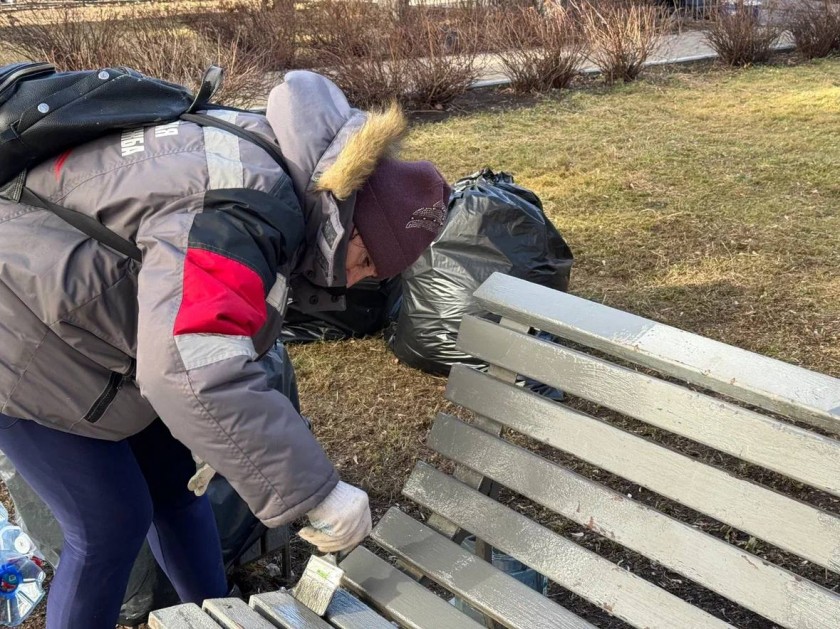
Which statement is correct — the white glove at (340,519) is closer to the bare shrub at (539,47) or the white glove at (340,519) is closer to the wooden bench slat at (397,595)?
the wooden bench slat at (397,595)

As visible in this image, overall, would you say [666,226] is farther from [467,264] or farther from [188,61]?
[188,61]

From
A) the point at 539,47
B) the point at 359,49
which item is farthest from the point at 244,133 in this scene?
the point at 539,47

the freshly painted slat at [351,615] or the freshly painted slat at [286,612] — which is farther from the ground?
the freshly painted slat at [286,612]

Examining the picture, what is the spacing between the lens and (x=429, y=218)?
169 cm

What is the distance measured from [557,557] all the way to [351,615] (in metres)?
0.42

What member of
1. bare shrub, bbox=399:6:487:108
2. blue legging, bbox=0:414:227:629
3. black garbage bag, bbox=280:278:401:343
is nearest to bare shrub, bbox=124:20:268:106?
bare shrub, bbox=399:6:487:108

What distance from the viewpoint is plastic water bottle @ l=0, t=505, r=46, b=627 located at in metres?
2.40

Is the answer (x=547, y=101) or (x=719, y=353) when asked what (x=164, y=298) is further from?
(x=547, y=101)

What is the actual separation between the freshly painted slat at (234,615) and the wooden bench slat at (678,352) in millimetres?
790

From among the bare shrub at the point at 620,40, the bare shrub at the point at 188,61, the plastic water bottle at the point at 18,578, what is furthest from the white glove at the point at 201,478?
the bare shrub at the point at 620,40

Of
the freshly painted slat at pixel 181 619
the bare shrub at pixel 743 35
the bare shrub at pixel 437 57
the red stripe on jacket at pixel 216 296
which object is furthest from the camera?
the bare shrub at pixel 743 35

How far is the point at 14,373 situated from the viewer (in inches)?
61.7

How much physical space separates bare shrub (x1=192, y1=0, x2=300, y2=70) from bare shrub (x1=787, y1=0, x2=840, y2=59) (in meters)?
5.73

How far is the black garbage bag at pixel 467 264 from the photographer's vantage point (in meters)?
3.40
